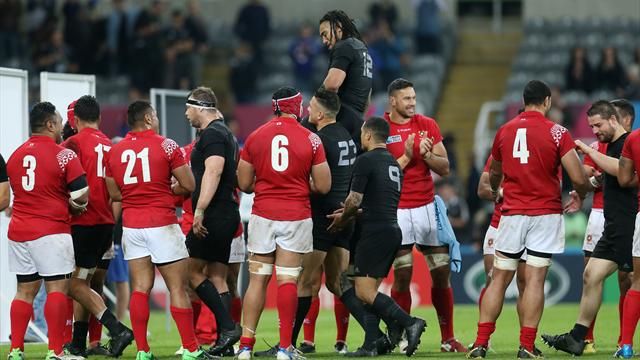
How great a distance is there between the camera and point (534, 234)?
12.6 meters

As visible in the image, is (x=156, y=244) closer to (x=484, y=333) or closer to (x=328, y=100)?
(x=328, y=100)

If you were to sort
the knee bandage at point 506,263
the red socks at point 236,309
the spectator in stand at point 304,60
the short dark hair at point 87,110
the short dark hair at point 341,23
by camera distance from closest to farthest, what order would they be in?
the knee bandage at point 506,263 < the short dark hair at point 87,110 < the short dark hair at point 341,23 < the red socks at point 236,309 < the spectator in stand at point 304,60

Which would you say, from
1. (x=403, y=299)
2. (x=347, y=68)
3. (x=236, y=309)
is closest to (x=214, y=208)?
(x=236, y=309)

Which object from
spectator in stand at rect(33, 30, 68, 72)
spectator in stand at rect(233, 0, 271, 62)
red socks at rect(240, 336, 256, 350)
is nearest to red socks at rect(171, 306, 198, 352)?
red socks at rect(240, 336, 256, 350)

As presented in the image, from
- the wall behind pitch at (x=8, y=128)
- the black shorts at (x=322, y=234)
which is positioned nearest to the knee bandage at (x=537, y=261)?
the black shorts at (x=322, y=234)

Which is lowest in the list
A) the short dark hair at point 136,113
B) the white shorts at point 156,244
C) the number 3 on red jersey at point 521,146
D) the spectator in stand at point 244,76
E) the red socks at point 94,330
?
the red socks at point 94,330

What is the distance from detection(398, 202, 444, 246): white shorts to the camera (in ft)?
45.3

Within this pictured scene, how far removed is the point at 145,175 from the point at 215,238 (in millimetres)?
1182

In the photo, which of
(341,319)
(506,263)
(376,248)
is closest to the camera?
(506,263)

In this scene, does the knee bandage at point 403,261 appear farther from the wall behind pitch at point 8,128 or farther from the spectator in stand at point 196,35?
the spectator in stand at point 196,35

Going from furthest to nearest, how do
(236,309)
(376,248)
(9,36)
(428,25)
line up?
(9,36)
(428,25)
(236,309)
(376,248)

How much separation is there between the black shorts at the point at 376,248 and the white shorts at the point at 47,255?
2.65m

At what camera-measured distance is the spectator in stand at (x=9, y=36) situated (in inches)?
1179

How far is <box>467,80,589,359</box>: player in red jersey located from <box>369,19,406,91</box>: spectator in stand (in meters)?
14.8
